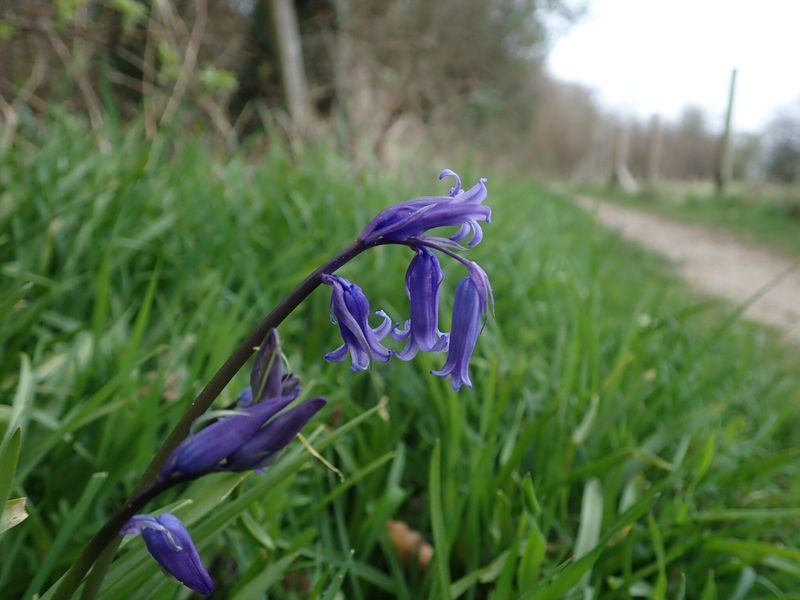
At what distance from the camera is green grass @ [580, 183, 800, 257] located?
1177 cm

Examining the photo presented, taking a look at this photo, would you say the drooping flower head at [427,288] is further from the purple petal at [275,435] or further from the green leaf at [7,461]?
the green leaf at [7,461]

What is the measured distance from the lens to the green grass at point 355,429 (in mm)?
1256

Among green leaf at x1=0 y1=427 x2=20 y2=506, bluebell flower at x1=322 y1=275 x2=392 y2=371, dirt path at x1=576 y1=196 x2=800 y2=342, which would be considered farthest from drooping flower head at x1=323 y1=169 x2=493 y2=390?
dirt path at x1=576 y1=196 x2=800 y2=342

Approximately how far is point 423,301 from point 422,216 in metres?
0.08

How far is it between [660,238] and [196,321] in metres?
11.0

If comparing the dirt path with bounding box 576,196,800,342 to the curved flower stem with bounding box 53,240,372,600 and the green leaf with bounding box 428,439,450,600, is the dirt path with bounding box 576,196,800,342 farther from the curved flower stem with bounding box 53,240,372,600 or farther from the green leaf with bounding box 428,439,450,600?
the curved flower stem with bounding box 53,240,372,600

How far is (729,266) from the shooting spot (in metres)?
9.20

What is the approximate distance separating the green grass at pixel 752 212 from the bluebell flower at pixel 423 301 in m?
9.34

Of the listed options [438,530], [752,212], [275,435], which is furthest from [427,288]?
[752,212]

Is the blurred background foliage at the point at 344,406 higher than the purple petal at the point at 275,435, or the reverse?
the purple petal at the point at 275,435

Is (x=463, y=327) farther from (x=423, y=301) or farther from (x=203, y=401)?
(x=203, y=401)

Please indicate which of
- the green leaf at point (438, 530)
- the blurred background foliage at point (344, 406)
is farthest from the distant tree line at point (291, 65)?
the green leaf at point (438, 530)

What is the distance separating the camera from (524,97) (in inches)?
912

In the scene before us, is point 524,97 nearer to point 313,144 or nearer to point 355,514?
point 313,144
